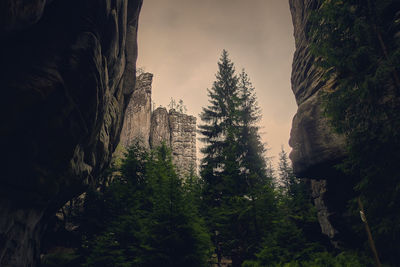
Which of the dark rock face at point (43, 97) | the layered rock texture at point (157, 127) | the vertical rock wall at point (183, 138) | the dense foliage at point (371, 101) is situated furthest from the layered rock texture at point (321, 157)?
the vertical rock wall at point (183, 138)

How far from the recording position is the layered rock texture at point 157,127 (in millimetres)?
43188

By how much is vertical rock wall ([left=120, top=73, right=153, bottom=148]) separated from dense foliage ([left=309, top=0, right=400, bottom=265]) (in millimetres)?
35446

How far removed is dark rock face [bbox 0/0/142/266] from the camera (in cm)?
750

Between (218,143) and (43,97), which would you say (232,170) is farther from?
(43,97)

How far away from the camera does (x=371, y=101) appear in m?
8.11

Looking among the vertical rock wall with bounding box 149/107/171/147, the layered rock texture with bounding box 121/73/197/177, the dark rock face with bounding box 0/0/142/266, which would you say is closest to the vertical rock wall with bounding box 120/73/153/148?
the layered rock texture with bounding box 121/73/197/177

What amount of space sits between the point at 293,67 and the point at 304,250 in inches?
634

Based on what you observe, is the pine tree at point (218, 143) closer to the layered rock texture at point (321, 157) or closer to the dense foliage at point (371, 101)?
the layered rock texture at point (321, 157)

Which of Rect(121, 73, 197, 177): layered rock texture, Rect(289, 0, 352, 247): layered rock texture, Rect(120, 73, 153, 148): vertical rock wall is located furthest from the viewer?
Rect(121, 73, 197, 177): layered rock texture

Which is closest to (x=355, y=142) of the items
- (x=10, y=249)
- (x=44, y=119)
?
(x=44, y=119)

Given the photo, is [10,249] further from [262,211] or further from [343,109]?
[343,109]

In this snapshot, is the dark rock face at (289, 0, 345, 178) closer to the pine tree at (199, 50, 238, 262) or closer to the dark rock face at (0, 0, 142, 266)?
the pine tree at (199, 50, 238, 262)

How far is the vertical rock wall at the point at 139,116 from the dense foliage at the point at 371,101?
35446 mm

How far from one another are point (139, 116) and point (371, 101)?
132 ft
